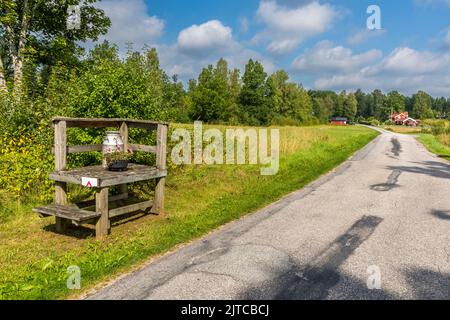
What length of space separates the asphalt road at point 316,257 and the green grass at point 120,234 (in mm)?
423

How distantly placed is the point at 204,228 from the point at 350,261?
9.23 ft

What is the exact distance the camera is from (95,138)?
843 cm

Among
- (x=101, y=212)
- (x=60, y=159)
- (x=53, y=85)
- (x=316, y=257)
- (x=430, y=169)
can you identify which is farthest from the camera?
(x=430, y=169)

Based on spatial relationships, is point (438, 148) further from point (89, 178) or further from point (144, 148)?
point (89, 178)

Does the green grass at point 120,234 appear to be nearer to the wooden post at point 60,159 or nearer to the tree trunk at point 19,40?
the wooden post at point 60,159

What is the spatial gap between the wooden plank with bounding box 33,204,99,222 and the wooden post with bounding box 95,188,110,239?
15cm

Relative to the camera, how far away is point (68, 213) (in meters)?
5.94

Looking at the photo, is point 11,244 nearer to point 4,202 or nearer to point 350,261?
point 4,202

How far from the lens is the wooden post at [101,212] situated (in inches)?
241

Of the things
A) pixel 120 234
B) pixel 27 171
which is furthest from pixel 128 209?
pixel 27 171

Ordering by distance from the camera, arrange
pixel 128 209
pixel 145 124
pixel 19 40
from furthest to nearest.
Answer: pixel 19 40 → pixel 145 124 → pixel 128 209

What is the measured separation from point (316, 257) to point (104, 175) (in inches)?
154

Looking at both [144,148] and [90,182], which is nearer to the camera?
[90,182]

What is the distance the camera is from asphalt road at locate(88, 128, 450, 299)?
421 centimetres
